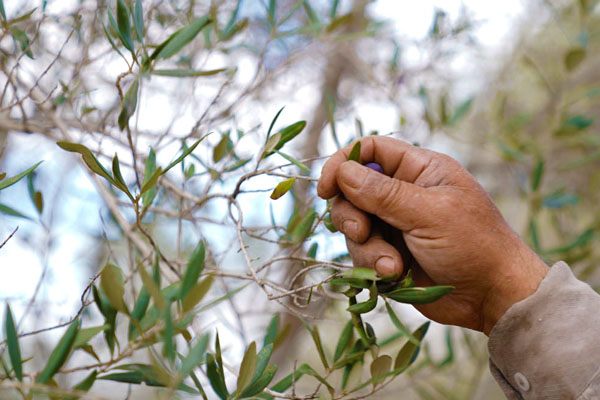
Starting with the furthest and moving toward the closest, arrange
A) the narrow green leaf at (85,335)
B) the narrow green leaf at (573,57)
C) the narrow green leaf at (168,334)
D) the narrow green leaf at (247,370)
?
1. the narrow green leaf at (573,57)
2. the narrow green leaf at (247,370)
3. the narrow green leaf at (85,335)
4. the narrow green leaf at (168,334)

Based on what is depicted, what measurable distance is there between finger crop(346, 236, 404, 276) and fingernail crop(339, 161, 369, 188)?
0.12m

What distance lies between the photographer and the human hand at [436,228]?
954 millimetres

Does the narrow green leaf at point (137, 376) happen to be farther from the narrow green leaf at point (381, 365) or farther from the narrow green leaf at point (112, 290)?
the narrow green leaf at point (381, 365)

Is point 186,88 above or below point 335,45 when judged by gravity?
above

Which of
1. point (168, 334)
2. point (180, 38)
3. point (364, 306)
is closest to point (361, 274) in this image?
point (364, 306)

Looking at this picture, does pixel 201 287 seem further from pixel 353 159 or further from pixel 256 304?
pixel 256 304

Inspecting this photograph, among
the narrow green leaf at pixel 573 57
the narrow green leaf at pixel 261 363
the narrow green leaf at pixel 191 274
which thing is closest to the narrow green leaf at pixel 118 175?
the narrow green leaf at pixel 191 274

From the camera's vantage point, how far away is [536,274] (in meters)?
1.04

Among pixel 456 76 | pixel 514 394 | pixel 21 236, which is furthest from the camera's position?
pixel 456 76

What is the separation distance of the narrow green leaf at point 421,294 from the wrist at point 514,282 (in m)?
0.27

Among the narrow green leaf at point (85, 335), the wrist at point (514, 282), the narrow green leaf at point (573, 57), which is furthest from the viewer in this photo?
the narrow green leaf at point (573, 57)

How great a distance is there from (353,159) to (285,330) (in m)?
0.43

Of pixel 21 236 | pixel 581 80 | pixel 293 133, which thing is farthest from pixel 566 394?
pixel 581 80

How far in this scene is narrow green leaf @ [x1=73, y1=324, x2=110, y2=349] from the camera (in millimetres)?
661
